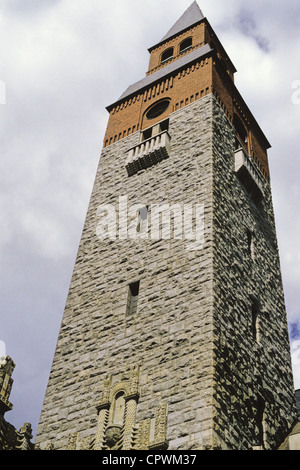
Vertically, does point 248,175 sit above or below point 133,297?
above

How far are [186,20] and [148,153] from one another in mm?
10825

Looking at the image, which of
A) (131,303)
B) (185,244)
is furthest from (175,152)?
(131,303)

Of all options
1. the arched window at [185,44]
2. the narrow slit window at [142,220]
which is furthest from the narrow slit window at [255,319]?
the arched window at [185,44]

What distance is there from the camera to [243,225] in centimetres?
1656

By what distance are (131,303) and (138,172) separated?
16.5 feet

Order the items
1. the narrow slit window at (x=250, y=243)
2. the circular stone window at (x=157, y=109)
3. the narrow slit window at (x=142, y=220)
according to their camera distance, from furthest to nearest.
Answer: the circular stone window at (x=157, y=109), the narrow slit window at (x=250, y=243), the narrow slit window at (x=142, y=220)

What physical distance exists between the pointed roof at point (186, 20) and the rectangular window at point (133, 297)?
14128 mm

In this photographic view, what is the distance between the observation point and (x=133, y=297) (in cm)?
1456

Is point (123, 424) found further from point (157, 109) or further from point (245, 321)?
point (157, 109)

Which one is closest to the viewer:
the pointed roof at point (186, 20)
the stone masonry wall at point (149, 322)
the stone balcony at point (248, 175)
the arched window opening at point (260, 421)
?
the stone masonry wall at point (149, 322)

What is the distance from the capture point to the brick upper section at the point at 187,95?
64.9 ft

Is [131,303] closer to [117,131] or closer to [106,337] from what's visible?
[106,337]

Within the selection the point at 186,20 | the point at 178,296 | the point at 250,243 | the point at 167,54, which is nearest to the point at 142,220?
the point at 250,243

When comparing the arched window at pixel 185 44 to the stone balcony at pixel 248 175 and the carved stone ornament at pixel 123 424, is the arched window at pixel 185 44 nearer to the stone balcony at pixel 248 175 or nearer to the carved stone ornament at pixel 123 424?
the stone balcony at pixel 248 175
